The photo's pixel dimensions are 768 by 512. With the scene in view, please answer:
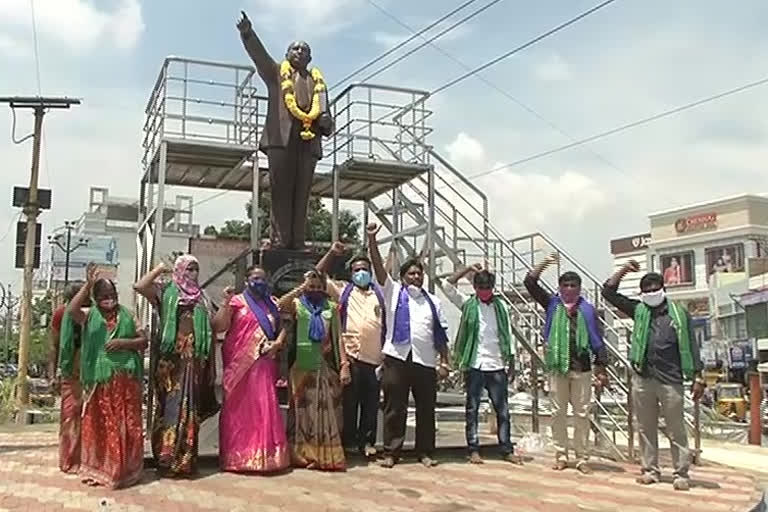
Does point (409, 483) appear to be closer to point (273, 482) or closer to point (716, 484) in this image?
point (273, 482)

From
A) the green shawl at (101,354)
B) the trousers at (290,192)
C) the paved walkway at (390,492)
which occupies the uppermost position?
the trousers at (290,192)

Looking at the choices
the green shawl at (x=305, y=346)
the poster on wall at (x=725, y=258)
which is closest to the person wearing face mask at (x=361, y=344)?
the green shawl at (x=305, y=346)

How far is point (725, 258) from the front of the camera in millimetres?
40125

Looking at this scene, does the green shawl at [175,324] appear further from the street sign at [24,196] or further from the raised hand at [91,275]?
the street sign at [24,196]

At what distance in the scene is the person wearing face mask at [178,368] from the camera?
6.02 m

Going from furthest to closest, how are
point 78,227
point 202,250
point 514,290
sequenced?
point 78,227 < point 202,250 < point 514,290

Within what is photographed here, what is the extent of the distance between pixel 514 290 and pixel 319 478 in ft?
14.6

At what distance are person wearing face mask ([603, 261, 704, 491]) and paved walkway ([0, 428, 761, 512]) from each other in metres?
0.26

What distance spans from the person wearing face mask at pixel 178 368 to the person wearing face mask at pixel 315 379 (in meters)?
0.70

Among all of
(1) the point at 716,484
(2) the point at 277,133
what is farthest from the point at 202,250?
(1) the point at 716,484

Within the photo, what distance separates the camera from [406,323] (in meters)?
6.70

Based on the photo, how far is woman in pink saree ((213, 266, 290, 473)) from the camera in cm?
618

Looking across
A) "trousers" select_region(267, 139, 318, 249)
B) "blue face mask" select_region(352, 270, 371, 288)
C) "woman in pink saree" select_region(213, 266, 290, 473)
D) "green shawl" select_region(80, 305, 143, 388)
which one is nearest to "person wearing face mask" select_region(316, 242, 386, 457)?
"blue face mask" select_region(352, 270, 371, 288)

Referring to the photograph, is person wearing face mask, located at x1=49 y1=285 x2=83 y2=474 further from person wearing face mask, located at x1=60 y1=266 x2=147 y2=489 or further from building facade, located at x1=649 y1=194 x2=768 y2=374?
building facade, located at x1=649 y1=194 x2=768 y2=374
